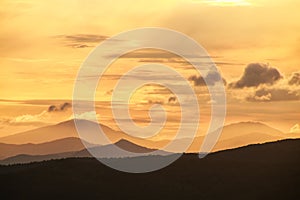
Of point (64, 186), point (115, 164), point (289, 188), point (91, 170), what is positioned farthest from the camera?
point (115, 164)

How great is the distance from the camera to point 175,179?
128 metres

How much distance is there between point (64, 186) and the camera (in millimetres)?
125938

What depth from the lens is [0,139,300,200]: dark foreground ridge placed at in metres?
120

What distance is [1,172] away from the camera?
14400 cm

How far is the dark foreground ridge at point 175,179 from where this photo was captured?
4742 inches

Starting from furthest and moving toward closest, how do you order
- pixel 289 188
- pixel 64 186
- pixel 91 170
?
pixel 91 170
pixel 64 186
pixel 289 188

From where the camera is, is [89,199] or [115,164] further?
[115,164]

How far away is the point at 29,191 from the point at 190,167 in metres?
37.0

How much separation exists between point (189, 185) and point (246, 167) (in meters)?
18.7

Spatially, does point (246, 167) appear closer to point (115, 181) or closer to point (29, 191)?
point (115, 181)

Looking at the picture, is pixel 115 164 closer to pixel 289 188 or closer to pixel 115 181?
pixel 115 181

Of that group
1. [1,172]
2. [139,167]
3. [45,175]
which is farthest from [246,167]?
[1,172]

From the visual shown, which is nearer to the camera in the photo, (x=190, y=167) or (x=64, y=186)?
(x=64, y=186)

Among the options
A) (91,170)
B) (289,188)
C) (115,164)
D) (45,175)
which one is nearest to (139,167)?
(115,164)
